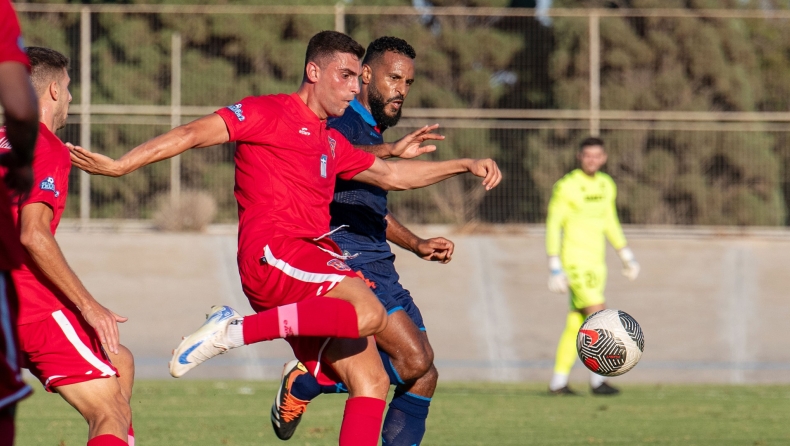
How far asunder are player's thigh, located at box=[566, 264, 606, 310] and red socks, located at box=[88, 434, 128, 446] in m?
7.00

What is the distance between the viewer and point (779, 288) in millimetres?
14711

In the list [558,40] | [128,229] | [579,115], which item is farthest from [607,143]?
[128,229]

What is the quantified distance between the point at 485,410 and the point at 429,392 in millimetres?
3357

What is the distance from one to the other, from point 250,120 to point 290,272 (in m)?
0.76

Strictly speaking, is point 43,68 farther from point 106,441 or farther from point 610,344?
point 610,344

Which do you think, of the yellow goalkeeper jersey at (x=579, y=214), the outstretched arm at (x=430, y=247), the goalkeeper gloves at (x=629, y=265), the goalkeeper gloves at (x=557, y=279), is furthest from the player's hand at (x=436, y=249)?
the goalkeeper gloves at (x=629, y=265)

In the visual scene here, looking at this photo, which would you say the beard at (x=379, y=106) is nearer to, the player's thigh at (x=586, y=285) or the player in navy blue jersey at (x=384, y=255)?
the player in navy blue jersey at (x=384, y=255)

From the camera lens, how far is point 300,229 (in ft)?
16.8

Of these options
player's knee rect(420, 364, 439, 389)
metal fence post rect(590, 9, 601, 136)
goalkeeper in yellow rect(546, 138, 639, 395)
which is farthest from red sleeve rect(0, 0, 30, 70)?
Result: metal fence post rect(590, 9, 601, 136)

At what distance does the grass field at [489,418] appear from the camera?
24.2 ft

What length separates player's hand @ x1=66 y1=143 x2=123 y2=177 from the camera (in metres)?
4.61

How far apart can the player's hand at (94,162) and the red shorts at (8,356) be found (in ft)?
4.73

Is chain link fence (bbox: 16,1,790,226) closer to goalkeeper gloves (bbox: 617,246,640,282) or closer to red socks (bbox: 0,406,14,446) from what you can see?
goalkeeper gloves (bbox: 617,246,640,282)

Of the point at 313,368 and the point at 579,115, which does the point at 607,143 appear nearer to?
the point at 579,115
